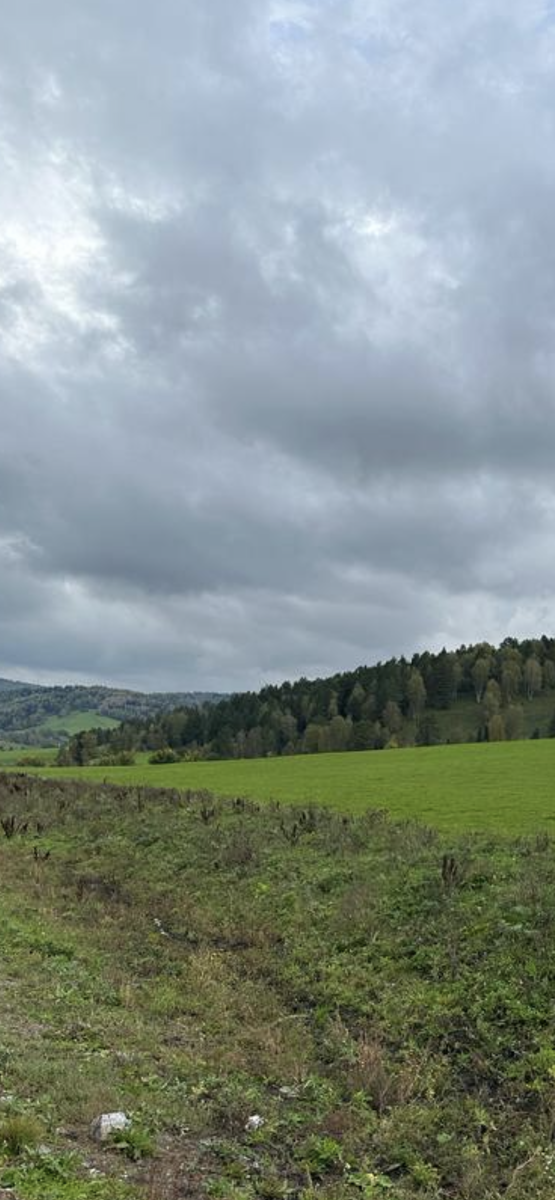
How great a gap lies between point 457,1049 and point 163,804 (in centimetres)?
3248

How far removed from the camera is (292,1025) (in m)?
13.9

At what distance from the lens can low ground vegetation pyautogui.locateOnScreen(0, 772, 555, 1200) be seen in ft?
29.2

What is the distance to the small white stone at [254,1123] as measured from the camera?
32.1 feet

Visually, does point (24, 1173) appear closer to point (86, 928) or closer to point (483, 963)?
point (483, 963)

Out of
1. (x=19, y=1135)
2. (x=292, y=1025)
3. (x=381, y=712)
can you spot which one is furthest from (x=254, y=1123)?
(x=381, y=712)

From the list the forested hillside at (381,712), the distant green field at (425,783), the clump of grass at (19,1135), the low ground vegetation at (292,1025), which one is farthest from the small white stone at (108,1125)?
the forested hillside at (381,712)

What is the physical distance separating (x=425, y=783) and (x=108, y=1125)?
1502 inches

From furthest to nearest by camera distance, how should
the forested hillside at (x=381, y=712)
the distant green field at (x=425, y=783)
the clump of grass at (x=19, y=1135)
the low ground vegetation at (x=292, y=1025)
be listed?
the forested hillside at (x=381, y=712), the distant green field at (x=425, y=783), the low ground vegetation at (x=292, y=1025), the clump of grass at (x=19, y=1135)

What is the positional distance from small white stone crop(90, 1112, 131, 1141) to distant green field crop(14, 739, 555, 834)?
64.2 feet

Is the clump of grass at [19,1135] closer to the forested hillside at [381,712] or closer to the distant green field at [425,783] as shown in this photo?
the distant green field at [425,783]

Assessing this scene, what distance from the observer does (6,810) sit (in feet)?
157

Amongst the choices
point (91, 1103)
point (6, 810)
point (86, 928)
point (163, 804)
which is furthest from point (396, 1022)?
point (6, 810)

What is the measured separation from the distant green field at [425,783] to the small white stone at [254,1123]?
1814cm

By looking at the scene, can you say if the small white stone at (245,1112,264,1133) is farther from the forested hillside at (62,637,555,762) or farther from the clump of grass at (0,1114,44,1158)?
the forested hillside at (62,637,555,762)
